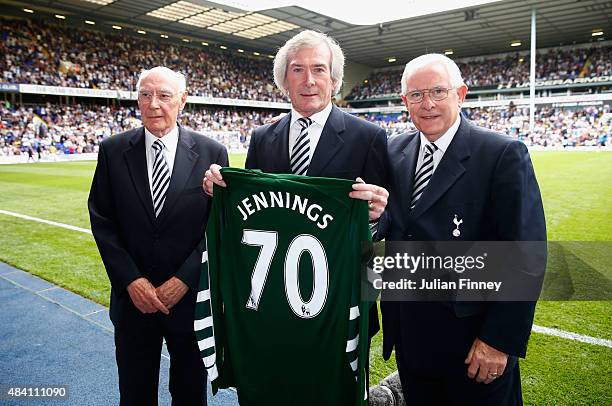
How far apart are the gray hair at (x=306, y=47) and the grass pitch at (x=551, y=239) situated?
2.26 metres

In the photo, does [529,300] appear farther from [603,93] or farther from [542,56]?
[542,56]

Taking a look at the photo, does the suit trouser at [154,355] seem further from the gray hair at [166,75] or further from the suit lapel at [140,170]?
the gray hair at [166,75]

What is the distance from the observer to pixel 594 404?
9.45ft

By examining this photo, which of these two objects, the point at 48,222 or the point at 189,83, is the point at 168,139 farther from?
the point at 189,83

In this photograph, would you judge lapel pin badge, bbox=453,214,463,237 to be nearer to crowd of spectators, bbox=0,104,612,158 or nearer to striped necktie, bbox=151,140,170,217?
striped necktie, bbox=151,140,170,217

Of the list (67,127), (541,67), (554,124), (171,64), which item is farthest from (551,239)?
(541,67)

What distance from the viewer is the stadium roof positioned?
32719 millimetres

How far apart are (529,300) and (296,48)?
1496 mm

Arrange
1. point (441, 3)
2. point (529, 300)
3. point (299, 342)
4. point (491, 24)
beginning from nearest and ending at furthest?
point (529, 300) → point (299, 342) → point (441, 3) → point (491, 24)

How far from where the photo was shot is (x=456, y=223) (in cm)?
191

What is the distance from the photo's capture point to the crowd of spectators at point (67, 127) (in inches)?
1064

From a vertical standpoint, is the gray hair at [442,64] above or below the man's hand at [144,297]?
above

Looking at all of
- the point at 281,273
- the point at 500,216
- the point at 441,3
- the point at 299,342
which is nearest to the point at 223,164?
the point at 281,273

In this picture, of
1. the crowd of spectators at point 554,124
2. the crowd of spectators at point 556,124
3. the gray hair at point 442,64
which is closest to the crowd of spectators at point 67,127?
the crowd of spectators at point 554,124
